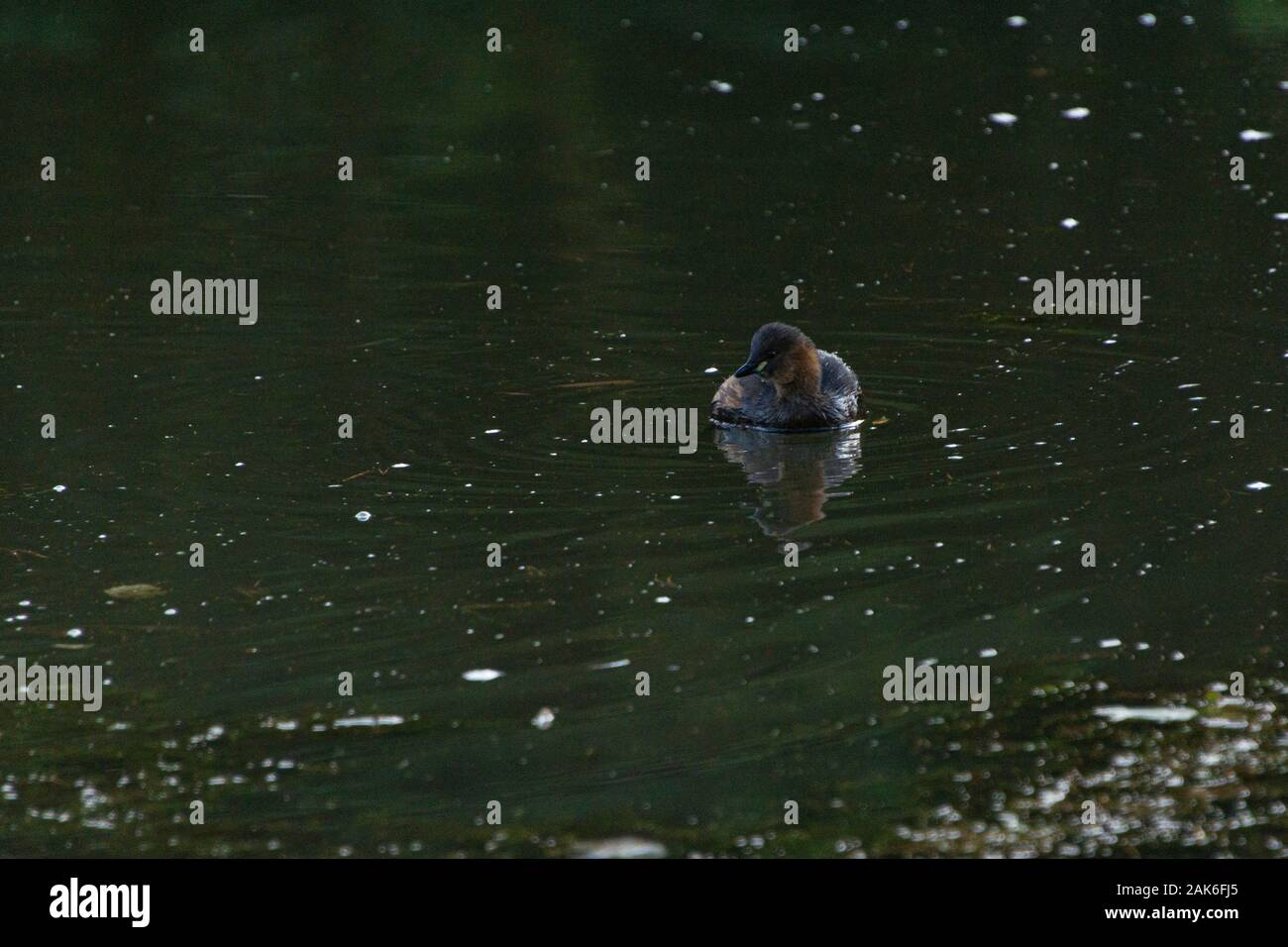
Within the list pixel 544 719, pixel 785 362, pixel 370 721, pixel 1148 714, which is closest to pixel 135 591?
pixel 370 721

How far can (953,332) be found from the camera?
12883 millimetres

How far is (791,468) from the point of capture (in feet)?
35.1

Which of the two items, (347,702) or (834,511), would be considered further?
(834,511)

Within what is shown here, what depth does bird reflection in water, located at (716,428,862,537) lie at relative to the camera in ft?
31.8

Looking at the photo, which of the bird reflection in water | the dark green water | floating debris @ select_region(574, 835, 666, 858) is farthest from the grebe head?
floating debris @ select_region(574, 835, 666, 858)

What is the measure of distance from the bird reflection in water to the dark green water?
0.16 feet

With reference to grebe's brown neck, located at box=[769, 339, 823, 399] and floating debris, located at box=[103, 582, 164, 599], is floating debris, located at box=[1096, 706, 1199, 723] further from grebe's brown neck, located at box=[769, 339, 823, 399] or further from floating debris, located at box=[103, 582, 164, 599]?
grebe's brown neck, located at box=[769, 339, 823, 399]

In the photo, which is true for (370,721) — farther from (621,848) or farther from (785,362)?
(785,362)

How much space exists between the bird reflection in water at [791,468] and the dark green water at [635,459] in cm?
5

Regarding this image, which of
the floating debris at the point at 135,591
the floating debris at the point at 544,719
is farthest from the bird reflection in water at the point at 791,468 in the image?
the floating debris at the point at 135,591

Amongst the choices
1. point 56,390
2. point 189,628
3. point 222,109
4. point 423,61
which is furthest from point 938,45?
point 189,628

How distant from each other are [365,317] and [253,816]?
23.4 feet

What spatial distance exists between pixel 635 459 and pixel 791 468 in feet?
2.87
